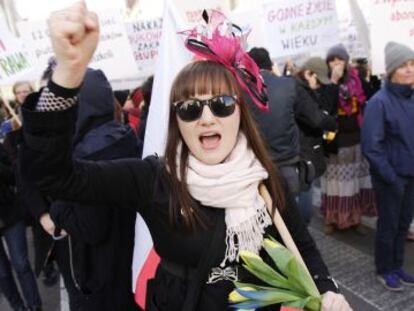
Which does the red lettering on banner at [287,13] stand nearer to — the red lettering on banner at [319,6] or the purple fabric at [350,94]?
the red lettering on banner at [319,6]

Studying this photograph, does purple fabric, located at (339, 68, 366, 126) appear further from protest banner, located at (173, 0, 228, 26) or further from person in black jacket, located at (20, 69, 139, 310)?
person in black jacket, located at (20, 69, 139, 310)

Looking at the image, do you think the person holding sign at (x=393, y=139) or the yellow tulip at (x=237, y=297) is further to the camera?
the person holding sign at (x=393, y=139)

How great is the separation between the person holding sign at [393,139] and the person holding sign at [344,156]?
1009mm

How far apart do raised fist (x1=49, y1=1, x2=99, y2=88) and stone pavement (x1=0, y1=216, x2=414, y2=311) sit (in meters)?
3.11

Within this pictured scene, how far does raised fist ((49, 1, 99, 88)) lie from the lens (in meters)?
1.05

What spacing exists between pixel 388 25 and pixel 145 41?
8.21 feet

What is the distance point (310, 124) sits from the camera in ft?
12.5

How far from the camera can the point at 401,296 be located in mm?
3588

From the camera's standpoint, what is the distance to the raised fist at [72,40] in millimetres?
1047

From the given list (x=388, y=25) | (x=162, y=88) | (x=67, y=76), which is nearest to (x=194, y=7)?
(x=162, y=88)

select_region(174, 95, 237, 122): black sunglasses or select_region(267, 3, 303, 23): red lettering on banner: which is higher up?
select_region(267, 3, 303, 23): red lettering on banner

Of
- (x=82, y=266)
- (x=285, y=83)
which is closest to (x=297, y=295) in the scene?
(x=82, y=266)

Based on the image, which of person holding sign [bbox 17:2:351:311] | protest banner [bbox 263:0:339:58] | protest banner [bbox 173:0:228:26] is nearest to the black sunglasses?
person holding sign [bbox 17:2:351:311]

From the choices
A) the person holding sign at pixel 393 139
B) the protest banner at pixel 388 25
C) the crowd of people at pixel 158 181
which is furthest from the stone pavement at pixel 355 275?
the protest banner at pixel 388 25
